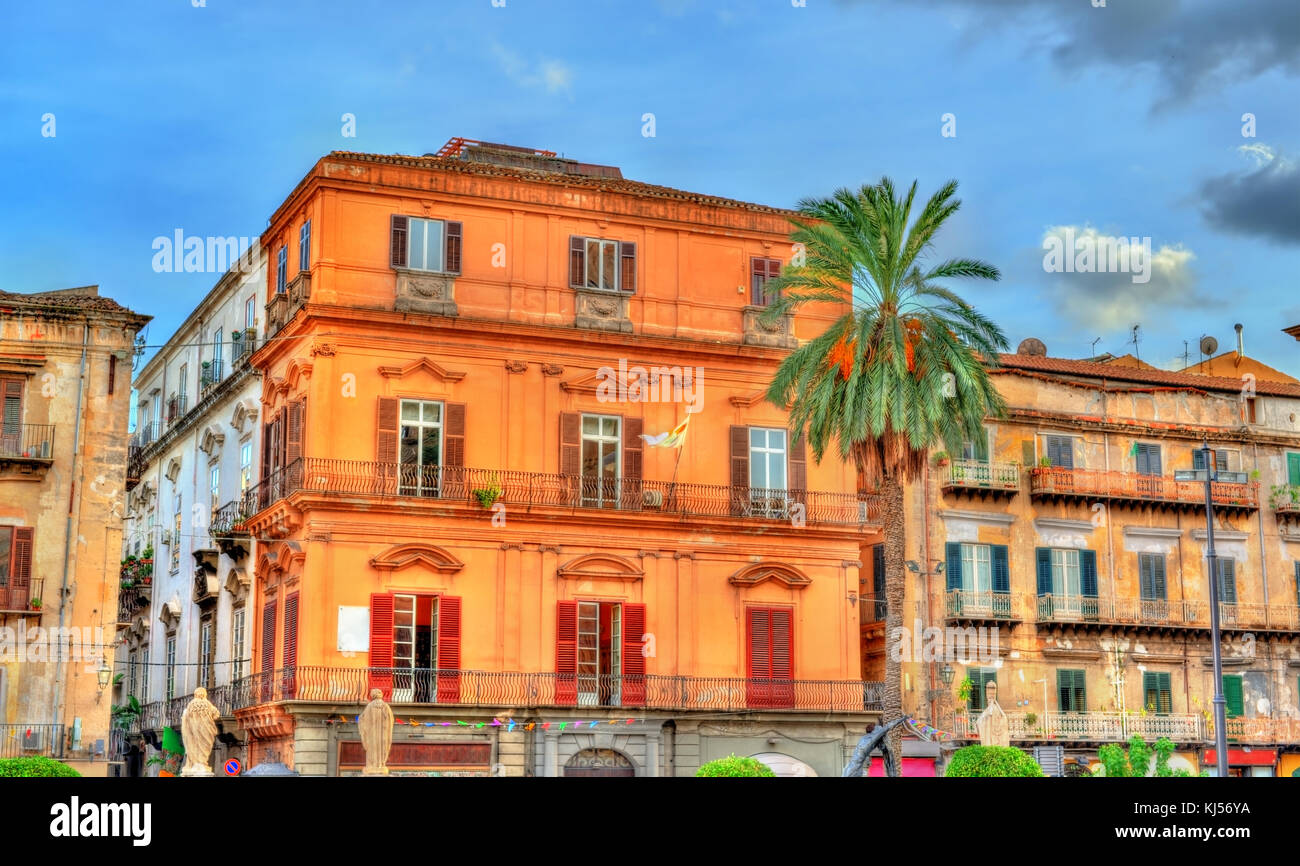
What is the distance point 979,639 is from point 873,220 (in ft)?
50.8

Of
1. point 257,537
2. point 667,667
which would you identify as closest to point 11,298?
point 257,537

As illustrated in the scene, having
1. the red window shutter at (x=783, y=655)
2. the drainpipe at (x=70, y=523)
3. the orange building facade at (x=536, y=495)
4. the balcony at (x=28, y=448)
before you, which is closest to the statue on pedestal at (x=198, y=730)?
the orange building facade at (x=536, y=495)

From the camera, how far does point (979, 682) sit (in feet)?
153

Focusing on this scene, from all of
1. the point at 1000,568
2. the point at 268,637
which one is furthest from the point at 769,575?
the point at 268,637

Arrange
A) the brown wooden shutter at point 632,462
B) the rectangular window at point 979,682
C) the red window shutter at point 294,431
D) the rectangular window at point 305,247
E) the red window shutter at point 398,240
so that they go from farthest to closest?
the rectangular window at point 979,682 < the brown wooden shutter at point 632,462 < the rectangular window at point 305,247 < the red window shutter at point 398,240 < the red window shutter at point 294,431

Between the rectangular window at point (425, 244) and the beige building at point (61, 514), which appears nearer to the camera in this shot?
the beige building at point (61, 514)

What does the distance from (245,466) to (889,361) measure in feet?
57.2

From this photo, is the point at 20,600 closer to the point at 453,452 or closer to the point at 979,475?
the point at 453,452

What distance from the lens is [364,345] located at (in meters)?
38.2

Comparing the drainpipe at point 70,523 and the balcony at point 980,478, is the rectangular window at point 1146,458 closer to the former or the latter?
the balcony at point 980,478

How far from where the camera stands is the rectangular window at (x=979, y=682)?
46.4 meters

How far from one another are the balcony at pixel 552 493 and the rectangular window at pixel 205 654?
505 cm
